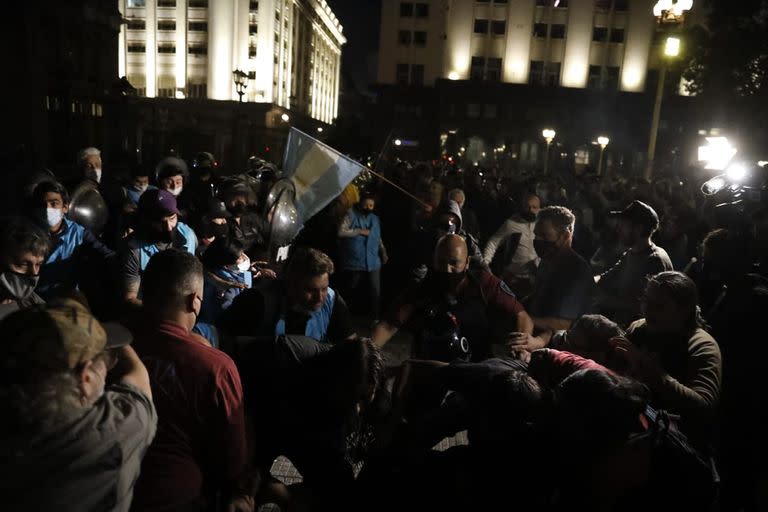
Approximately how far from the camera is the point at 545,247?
4.31 meters

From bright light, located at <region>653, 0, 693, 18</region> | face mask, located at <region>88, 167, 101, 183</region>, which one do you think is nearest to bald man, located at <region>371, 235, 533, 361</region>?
face mask, located at <region>88, 167, 101, 183</region>

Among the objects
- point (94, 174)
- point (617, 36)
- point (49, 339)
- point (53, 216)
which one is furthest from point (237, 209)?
point (617, 36)

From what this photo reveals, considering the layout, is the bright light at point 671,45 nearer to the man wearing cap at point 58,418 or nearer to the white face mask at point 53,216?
the white face mask at point 53,216

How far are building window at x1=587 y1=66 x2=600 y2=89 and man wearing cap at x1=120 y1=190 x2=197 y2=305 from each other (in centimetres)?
5198

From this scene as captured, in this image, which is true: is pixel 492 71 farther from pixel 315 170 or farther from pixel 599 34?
pixel 315 170

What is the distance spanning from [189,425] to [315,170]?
3.51 metres

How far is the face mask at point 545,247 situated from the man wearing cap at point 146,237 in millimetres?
2632

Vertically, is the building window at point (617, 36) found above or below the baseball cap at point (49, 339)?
above

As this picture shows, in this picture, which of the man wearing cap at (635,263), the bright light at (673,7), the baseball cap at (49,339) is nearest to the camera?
the baseball cap at (49,339)

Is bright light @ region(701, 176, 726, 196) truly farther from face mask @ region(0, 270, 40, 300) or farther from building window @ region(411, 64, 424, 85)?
building window @ region(411, 64, 424, 85)

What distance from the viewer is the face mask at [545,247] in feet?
14.0

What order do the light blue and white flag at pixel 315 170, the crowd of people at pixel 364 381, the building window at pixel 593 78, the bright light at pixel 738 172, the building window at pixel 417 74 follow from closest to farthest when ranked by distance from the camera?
the crowd of people at pixel 364 381 → the light blue and white flag at pixel 315 170 → the bright light at pixel 738 172 → the building window at pixel 593 78 → the building window at pixel 417 74

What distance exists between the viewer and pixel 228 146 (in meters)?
56.8

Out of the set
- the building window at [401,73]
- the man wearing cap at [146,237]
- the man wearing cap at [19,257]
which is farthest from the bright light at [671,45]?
the building window at [401,73]
